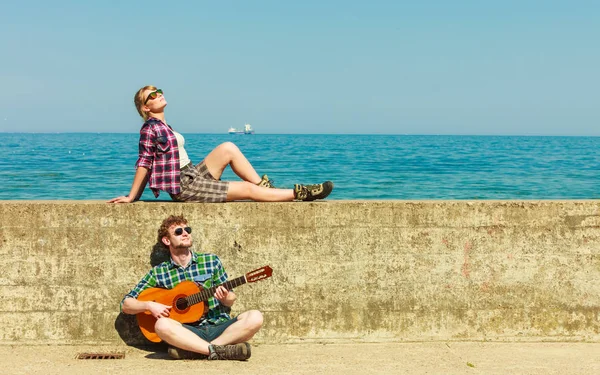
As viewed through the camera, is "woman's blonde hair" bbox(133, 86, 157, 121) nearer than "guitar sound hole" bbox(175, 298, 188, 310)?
No

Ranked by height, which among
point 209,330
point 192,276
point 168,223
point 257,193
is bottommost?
point 209,330

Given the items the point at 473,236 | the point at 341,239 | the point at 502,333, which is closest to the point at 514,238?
the point at 473,236

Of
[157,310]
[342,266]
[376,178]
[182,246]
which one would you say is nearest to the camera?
[157,310]

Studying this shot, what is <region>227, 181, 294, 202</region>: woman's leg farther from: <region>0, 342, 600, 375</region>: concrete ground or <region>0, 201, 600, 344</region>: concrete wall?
<region>0, 342, 600, 375</region>: concrete ground

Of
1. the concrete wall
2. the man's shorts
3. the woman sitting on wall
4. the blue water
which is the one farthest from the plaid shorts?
the blue water

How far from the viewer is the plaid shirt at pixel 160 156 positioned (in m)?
5.99

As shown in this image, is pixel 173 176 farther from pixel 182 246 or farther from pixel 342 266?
pixel 342 266

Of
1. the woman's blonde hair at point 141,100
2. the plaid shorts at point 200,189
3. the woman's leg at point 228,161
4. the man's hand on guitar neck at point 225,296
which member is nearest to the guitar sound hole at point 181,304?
the man's hand on guitar neck at point 225,296

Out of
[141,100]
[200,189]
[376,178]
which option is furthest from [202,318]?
[376,178]

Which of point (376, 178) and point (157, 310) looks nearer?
point (157, 310)

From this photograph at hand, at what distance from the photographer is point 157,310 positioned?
5434 mm

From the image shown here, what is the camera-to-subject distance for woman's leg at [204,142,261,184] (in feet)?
20.6

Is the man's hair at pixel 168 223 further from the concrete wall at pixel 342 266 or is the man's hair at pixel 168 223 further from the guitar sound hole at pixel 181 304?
the guitar sound hole at pixel 181 304

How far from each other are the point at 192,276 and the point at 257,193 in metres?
0.88
